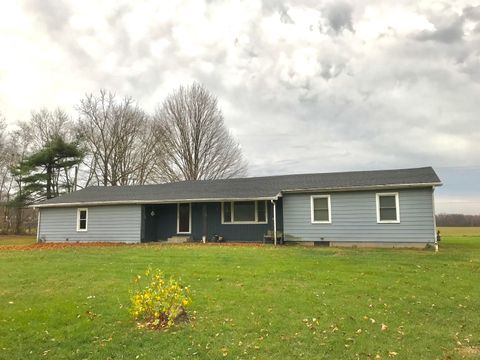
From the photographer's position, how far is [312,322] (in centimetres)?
599

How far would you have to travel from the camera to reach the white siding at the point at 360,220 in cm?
1645

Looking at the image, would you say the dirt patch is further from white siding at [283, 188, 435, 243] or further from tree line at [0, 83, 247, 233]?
tree line at [0, 83, 247, 233]

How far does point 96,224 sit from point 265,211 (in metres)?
9.96

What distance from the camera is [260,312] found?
651cm

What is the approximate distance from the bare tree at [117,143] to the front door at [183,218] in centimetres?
1842

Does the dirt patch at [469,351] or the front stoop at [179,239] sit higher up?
the front stoop at [179,239]

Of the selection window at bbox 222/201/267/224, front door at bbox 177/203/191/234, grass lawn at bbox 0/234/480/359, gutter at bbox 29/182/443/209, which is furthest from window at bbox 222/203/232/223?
grass lawn at bbox 0/234/480/359

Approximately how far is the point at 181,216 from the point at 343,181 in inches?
368

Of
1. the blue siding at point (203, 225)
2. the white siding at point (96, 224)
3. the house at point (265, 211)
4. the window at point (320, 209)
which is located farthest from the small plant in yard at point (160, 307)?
the white siding at point (96, 224)

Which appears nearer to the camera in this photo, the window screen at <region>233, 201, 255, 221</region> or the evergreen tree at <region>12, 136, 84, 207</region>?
the window screen at <region>233, 201, 255, 221</region>

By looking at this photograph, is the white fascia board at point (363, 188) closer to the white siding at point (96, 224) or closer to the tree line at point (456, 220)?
the white siding at point (96, 224)

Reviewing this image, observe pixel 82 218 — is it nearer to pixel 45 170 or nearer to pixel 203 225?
pixel 203 225

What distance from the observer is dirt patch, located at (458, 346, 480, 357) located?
4785 millimetres

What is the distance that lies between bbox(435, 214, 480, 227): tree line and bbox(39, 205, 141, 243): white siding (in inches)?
2029
